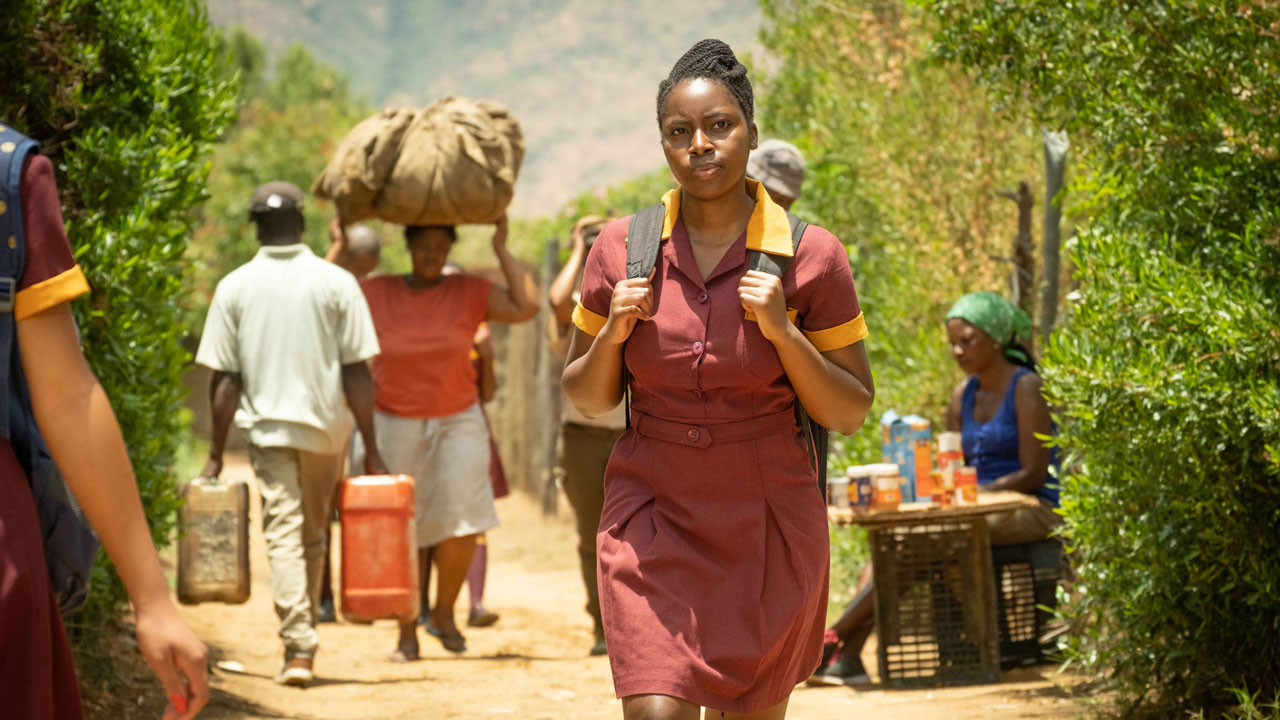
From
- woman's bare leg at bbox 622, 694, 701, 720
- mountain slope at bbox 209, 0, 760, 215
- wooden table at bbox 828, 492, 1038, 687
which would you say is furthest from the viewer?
mountain slope at bbox 209, 0, 760, 215

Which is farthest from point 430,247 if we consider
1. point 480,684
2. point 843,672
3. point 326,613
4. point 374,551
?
point 843,672

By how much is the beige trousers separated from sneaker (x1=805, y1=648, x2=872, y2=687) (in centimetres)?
236

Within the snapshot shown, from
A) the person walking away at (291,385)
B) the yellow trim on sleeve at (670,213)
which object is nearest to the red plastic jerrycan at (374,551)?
the person walking away at (291,385)

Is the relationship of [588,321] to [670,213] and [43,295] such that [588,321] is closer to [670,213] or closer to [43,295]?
[670,213]

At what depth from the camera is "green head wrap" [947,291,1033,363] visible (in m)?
7.16

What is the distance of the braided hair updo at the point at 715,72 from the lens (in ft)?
12.0

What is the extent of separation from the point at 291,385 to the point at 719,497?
390cm

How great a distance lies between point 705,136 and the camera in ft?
11.9

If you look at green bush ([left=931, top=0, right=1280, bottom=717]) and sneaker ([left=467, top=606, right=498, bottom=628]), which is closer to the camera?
green bush ([left=931, top=0, right=1280, bottom=717])

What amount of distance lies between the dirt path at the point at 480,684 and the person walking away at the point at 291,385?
1.27ft

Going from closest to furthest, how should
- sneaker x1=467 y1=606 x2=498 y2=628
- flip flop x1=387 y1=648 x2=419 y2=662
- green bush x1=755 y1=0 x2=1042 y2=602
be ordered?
flip flop x1=387 y1=648 x2=419 y2=662 < green bush x1=755 y1=0 x2=1042 y2=602 < sneaker x1=467 y1=606 x2=498 y2=628

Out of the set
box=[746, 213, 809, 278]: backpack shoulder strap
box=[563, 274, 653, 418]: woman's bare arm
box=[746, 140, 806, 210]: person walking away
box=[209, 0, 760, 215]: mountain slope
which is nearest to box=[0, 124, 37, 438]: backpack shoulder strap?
box=[563, 274, 653, 418]: woman's bare arm

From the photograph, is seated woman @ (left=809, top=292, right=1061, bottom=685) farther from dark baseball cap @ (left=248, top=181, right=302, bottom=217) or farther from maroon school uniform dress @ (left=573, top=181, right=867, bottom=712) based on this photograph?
maroon school uniform dress @ (left=573, top=181, right=867, bottom=712)

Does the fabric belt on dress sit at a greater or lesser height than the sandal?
greater
